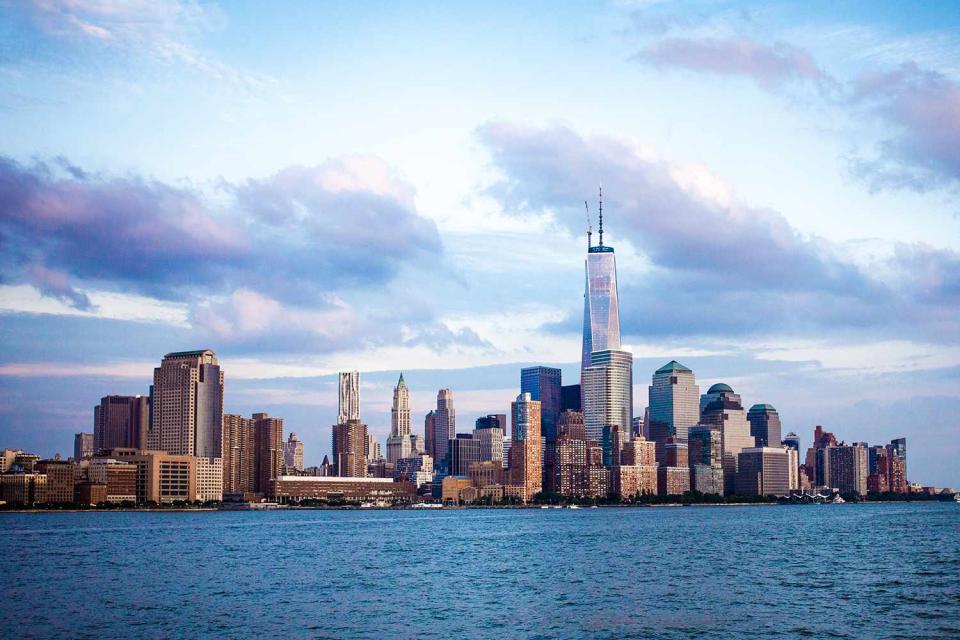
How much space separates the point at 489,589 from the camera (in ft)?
265

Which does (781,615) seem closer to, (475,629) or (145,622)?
(475,629)

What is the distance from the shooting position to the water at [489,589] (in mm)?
61844

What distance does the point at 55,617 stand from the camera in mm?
66250

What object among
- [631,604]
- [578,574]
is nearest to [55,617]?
[631,604]

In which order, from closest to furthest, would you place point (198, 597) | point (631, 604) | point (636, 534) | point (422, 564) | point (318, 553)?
point (631, 604) < point (198, 597) < point (422, 564) < point (318, 553) < point (636, 534)

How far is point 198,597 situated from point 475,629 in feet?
77.8

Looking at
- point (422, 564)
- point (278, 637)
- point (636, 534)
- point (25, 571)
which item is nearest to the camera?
point (278, 637)

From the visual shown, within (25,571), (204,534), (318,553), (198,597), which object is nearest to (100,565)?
(25,571)

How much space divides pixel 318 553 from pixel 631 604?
2206 inches

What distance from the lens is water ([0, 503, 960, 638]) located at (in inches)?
2435

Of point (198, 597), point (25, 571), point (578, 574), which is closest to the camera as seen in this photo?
point (198, 597)

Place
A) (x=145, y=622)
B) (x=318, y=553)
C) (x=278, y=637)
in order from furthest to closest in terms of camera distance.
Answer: (x=318, y=553) → (x=145, y=622) → (x=278, y=637)

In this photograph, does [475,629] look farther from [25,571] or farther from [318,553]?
[318,553]

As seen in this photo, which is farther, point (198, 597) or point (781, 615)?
point (198, 597)
